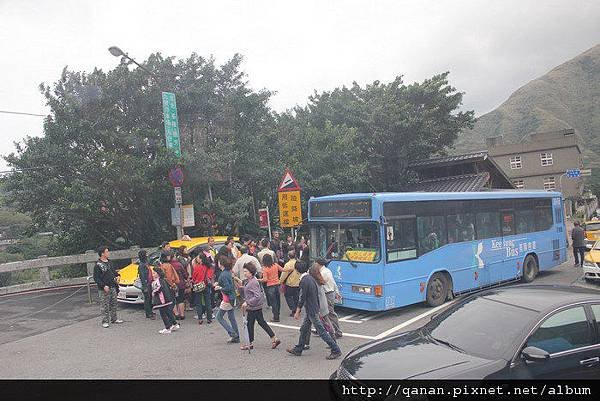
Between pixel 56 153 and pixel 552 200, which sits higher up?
pixel 56 153

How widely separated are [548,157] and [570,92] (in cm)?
12532

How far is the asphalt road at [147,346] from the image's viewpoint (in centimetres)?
747

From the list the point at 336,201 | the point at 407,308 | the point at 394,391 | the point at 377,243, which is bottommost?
the point at 407,308

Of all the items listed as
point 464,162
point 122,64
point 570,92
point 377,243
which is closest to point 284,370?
point 377,243

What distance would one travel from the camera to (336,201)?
35.7 ft

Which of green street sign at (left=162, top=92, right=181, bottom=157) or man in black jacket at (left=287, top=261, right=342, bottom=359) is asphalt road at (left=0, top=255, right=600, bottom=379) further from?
green street sign at (left=162, top=92, right=181, bottom=157)

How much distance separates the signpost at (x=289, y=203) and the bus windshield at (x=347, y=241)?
9.20 ft

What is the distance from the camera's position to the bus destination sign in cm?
1027

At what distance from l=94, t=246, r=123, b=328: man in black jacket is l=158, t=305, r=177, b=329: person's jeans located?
1479 millimetres

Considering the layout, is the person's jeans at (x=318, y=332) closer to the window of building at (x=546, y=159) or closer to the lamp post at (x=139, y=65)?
the lamp post at (x=139, y=65)

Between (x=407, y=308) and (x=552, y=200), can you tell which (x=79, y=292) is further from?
(x=552, y=200)

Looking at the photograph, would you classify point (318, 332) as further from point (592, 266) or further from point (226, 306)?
point (592, 266)

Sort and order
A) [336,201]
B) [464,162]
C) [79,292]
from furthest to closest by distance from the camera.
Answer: [464,162], [79,292], [336,201]

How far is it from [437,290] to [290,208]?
16.7 feet
